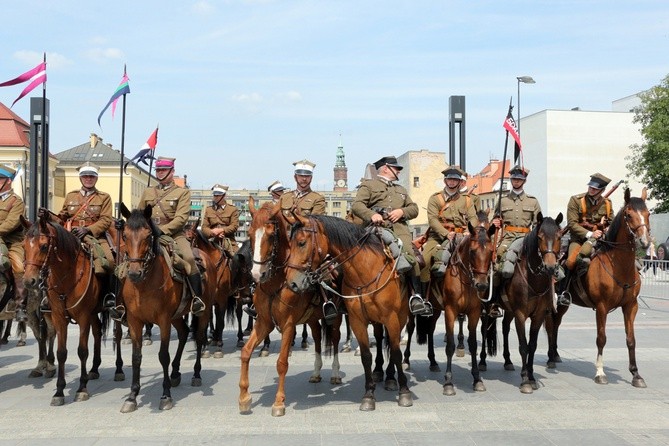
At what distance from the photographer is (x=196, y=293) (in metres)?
10.5

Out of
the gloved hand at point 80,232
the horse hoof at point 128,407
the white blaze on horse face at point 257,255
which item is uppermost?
the gloved hand at point 80,232

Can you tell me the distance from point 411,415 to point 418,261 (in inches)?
90.7

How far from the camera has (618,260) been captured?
35.7ft

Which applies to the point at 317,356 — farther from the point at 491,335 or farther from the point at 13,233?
the point at 13,233

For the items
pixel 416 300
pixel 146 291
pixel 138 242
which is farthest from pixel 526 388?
pixel 138 242

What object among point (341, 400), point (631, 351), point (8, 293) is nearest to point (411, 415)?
point (341, 400)

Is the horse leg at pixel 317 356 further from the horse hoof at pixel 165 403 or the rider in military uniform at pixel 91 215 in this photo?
A: the rider in military uniform at pixel 91 215

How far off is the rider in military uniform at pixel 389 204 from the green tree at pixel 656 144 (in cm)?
4819

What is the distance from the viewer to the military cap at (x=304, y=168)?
1100 centimetres

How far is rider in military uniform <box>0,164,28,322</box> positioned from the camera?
35.4ft

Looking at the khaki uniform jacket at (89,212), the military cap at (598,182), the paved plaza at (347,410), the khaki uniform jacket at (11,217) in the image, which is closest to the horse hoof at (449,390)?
the paved plaza at (347,410)

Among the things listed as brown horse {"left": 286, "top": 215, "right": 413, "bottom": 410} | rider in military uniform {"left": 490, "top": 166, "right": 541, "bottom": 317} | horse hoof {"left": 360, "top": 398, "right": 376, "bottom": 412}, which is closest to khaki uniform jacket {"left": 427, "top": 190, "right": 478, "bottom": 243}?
rider in military uniform {"left": 490, "top": 166, "right": 541, "bottom": 317}

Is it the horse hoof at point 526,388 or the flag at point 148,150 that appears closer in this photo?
the horse hoof at point 526,388

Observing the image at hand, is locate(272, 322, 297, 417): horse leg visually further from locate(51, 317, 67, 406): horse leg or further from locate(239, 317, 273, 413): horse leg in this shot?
locate(51, 317, 67, 406): horse leg
